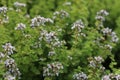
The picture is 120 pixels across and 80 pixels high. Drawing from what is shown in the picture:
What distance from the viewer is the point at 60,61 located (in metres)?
4.64

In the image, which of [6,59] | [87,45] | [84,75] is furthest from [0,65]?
[87,45]

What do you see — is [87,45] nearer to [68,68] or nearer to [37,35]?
[68,68]

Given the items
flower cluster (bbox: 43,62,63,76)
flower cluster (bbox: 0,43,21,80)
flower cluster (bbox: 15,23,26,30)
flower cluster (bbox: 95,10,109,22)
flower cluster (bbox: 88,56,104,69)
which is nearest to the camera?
flower cluster (bbox: 0,43,21,80)

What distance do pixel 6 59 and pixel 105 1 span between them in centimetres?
357

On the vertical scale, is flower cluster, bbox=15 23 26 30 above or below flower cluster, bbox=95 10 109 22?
below

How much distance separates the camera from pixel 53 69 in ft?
14.3

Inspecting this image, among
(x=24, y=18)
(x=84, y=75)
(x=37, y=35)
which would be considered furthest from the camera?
(x=24, y=18)

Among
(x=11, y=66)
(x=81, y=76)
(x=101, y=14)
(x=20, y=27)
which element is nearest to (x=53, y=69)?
(x=81, y=76)

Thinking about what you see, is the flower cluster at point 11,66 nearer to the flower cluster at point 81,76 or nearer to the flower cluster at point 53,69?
the flower cluster at point 53,69

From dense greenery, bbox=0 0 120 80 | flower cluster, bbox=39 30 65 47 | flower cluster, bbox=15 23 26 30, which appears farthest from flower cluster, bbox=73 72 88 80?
flower cluster, bbox=15 23 26 30

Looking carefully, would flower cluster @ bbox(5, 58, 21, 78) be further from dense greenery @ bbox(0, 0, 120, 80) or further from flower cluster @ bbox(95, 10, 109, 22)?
flower cluster @ bbox(95, 10, 109, 22)

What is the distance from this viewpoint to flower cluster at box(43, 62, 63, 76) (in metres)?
4.34

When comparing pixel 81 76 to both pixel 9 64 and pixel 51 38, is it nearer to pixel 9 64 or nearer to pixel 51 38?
pixel 51 38

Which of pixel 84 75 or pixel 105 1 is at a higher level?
pixel 105 1
